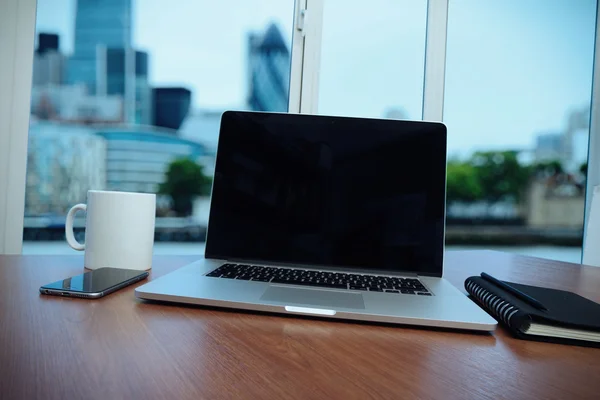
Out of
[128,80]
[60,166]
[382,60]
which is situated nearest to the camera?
[60,166]

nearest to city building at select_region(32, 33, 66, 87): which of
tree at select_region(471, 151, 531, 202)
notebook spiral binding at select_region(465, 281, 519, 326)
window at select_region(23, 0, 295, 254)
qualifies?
window at select_region(23, 0, 295, 254)

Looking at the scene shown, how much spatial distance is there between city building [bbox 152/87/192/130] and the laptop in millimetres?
1149

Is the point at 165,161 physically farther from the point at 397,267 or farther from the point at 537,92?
the point at 537,92

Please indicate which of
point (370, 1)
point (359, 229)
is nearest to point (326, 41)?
point (370, 1)

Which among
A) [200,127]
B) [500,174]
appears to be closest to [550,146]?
[500,174]

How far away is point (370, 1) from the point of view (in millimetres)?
1964

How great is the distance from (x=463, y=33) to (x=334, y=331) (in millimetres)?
1992

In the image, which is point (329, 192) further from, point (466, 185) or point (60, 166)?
point (466, 185)

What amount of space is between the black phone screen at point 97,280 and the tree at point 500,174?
244cm

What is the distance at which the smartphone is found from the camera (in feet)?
1.81

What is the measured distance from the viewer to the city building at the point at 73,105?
1.47 meters

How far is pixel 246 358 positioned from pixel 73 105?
62.3 inches

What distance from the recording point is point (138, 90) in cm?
177

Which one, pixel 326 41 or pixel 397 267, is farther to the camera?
pixel 326 41
